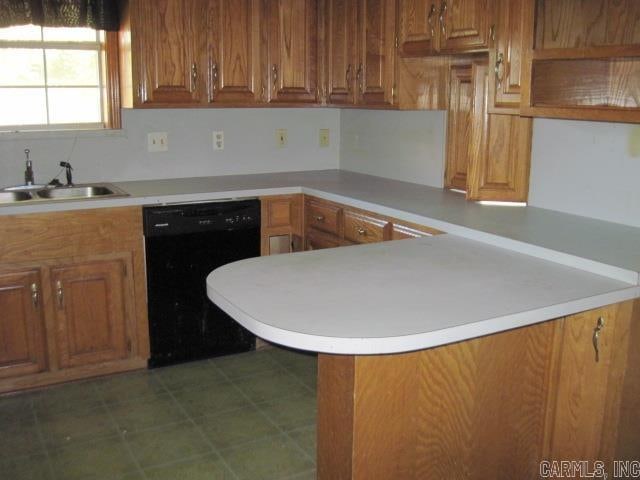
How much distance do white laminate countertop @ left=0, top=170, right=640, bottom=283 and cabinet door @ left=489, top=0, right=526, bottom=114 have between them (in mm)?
456

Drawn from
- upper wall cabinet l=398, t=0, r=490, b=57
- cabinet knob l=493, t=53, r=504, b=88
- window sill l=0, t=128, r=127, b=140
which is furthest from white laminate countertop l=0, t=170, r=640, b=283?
upper wall cabinet l=398, t=0, r=490, b=57

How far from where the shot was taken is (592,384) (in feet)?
6.71

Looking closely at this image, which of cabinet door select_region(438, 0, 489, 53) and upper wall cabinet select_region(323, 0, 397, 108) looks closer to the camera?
cabinet door select_region(438, 0, 489, 53)

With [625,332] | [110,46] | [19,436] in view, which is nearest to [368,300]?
[625,332]

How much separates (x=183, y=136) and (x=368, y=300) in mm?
2450

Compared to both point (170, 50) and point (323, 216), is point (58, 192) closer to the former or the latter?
point (170, 50)

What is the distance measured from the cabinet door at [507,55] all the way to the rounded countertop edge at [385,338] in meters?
1.10

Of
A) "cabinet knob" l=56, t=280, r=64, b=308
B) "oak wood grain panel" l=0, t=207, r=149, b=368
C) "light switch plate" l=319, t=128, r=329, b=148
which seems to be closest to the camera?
"oak wood grain panel" l=0, t=207, r=149, b=368

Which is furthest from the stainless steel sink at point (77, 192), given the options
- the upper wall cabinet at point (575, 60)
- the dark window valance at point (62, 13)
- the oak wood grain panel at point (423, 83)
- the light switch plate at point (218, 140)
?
the upper wall cabinet at point (575, 60)

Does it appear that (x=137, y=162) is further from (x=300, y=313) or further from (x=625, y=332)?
(x=625, y=332)

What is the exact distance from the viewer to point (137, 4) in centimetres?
329

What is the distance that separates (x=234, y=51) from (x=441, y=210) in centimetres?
148

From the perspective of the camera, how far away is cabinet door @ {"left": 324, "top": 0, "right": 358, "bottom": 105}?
3.55 meters

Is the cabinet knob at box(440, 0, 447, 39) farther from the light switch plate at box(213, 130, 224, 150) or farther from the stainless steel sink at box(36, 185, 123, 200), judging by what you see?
the stainless steel sink at box(36, 185, 123, 200)
